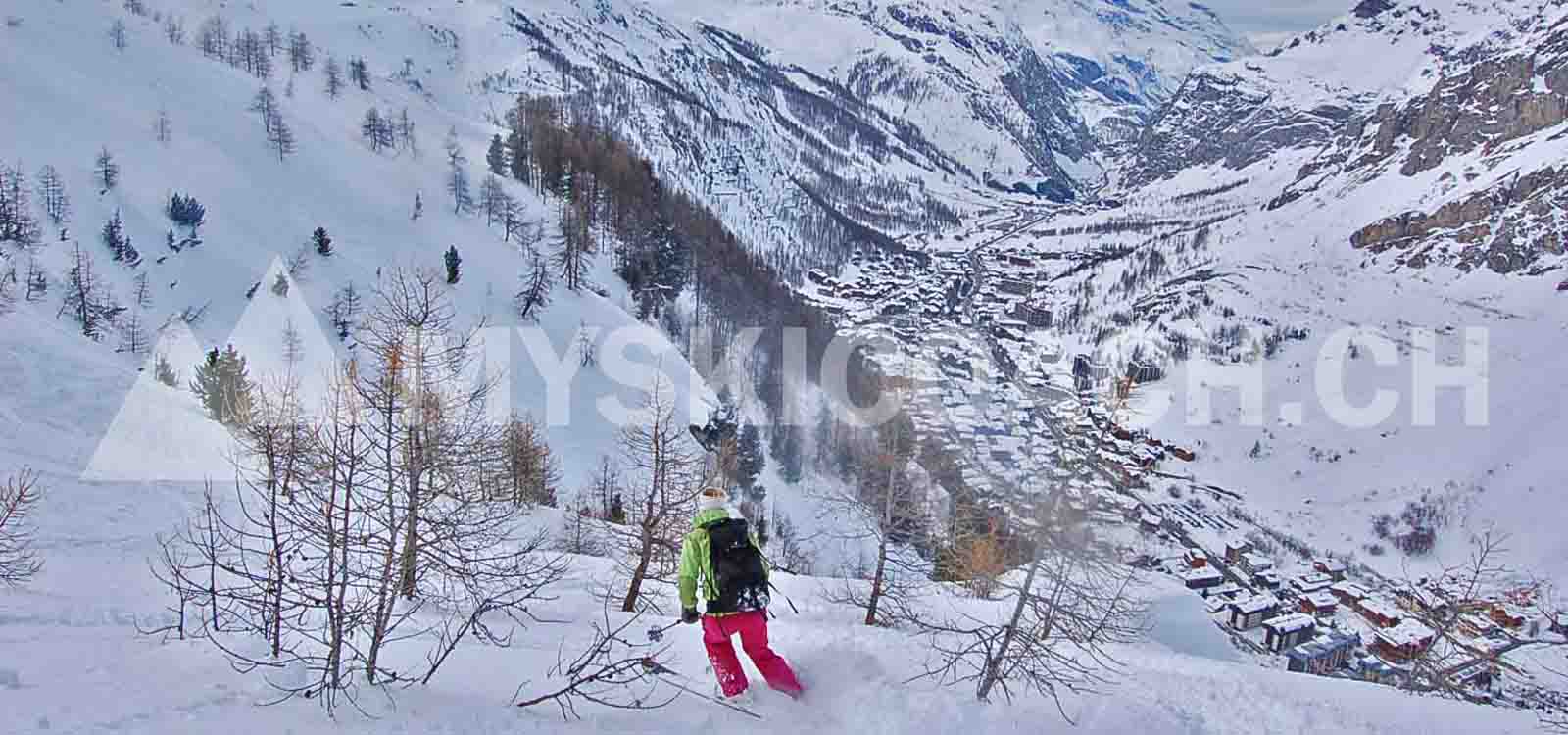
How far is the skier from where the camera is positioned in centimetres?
643

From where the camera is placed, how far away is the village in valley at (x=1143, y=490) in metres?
9.27

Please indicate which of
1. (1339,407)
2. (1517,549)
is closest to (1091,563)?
(1517,549)

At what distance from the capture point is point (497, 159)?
5994 centimetres

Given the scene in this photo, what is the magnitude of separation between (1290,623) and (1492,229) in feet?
257

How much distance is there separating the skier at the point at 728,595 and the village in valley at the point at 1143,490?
269 centimetres

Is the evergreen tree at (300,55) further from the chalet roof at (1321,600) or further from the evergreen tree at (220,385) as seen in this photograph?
the chalet roof at (1321,600)

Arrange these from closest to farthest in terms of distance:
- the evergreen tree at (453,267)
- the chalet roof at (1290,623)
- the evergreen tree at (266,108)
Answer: the chalet roof at (1290,623)
the evergreen tree at (453,267)
the evergreen tree at (266,108)

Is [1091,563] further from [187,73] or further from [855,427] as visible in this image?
[187,73]

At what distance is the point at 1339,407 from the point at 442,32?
12803cm

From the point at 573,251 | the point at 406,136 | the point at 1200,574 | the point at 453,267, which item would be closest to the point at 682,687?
the point at 453,267

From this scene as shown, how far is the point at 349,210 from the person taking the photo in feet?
153

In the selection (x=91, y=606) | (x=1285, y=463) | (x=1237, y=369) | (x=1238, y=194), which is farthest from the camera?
(x=1238, y=194)

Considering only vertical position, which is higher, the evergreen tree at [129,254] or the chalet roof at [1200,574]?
the evergreen tree at [129,254]

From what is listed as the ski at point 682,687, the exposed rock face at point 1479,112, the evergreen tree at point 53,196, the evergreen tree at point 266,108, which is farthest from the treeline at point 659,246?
the exposed rock face at point 1479,112
